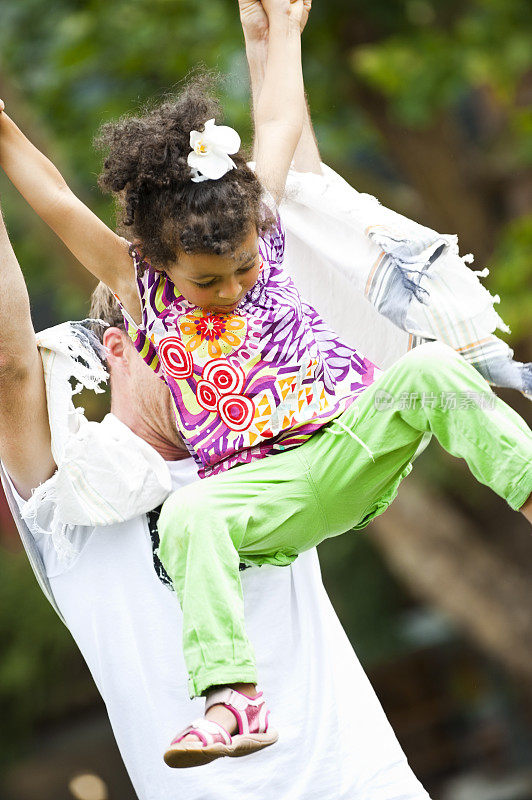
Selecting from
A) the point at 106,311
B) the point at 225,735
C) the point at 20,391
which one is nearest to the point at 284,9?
the point at 106,311

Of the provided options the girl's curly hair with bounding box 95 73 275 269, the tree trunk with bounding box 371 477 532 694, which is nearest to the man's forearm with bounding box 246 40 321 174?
the girl's curly hair with bounding box 95 73 275 269

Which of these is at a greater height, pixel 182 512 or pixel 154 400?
pixel 154 400

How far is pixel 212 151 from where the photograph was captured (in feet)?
6.32

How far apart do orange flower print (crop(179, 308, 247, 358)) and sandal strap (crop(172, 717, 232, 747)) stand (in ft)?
2.08

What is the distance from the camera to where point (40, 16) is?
17.4ft

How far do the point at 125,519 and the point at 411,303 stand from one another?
0.70 m

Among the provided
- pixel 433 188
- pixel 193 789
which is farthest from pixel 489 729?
pixel 193 789

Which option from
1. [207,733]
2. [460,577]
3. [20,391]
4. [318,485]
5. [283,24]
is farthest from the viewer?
[460,577]

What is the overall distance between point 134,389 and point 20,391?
363 millimetres

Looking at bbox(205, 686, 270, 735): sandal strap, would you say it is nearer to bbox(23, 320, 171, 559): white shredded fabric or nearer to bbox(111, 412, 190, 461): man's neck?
bbox(23, 320, 171, 559): white shredded fabric

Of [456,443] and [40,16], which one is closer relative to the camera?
[456,443]

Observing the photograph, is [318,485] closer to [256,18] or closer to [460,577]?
[256,18]

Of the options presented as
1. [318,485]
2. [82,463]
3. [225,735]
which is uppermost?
[82,463]

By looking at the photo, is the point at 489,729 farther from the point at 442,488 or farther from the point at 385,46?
the point at 385,46
